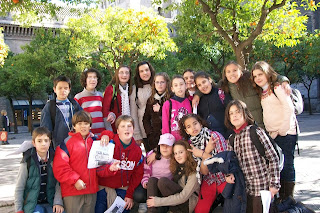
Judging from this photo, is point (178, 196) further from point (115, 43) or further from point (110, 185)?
point (115, 43)

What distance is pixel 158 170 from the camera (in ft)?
14.2

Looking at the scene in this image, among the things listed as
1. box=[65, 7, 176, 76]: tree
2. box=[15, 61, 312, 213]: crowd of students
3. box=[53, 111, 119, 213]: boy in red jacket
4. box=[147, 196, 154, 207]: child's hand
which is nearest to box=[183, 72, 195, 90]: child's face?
box=[15, 61, 312, 213]: crowd of students

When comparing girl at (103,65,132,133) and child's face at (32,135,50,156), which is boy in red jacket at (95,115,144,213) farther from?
child's face at (32,135,50,156)

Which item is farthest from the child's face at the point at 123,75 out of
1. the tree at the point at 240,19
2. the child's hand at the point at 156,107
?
the tree at the point at 240,19

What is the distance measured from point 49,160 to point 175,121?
5.62 feet

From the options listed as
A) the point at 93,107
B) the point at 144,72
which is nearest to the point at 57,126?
the point at 93,107

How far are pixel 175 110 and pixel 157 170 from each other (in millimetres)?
857

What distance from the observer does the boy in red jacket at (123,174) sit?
413 cm

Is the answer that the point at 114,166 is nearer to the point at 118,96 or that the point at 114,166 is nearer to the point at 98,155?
the point at 98,155

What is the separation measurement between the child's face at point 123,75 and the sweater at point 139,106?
205 mm

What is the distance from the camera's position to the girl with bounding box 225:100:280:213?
3.38m

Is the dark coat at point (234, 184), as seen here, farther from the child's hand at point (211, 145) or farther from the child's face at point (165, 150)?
the child's face at point (165, 150)

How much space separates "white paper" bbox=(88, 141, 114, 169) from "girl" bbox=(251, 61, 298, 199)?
2031 mm

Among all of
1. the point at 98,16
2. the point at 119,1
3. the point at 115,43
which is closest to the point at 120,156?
the point at 115,43
